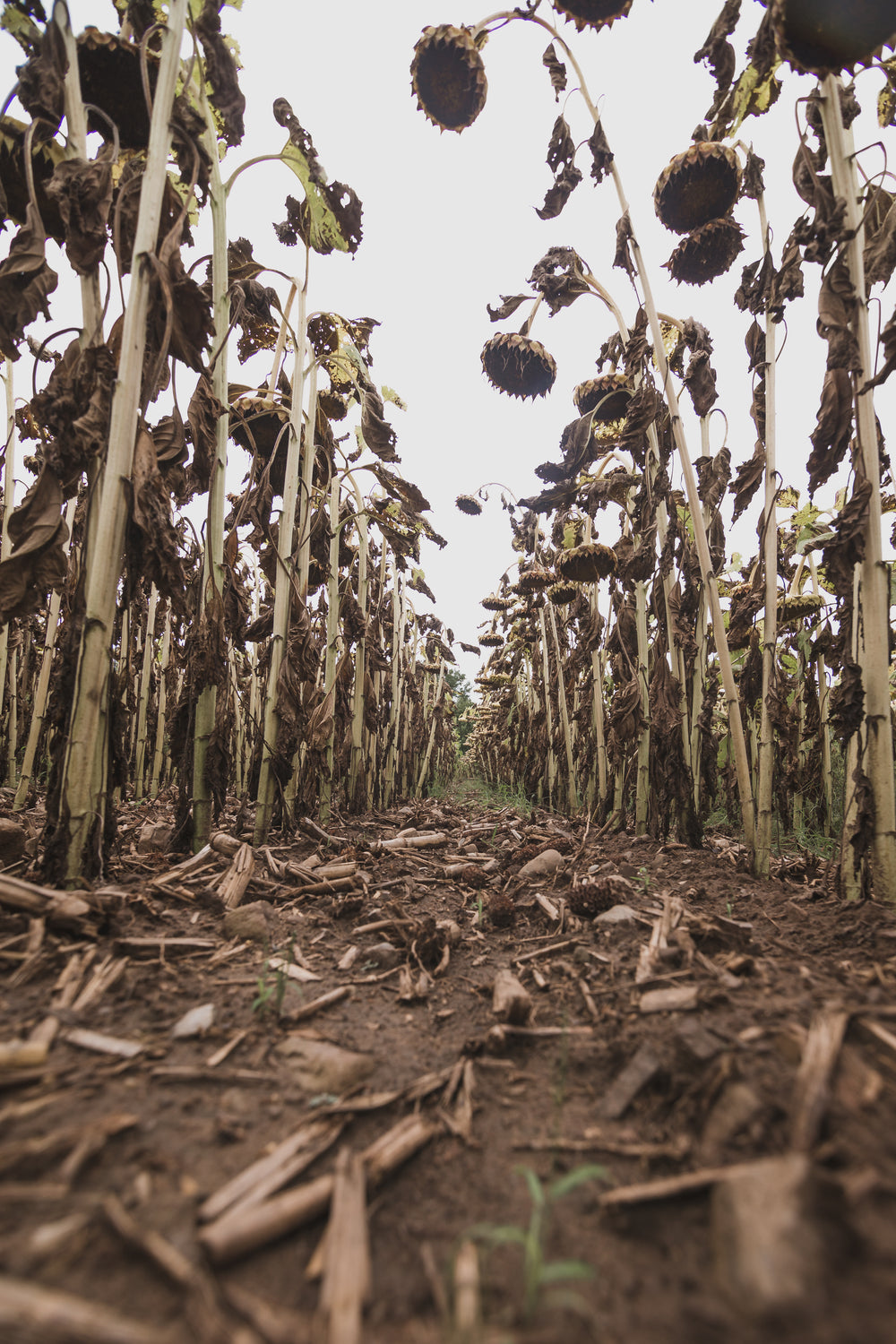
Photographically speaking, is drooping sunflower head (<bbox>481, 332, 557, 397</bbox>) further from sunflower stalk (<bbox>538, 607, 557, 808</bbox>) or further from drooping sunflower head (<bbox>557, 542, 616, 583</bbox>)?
sunflower stalk (<bbox>538, 607, 557, 808</bbox>)

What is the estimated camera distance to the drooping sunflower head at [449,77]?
3.08 m

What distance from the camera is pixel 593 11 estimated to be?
118 inches

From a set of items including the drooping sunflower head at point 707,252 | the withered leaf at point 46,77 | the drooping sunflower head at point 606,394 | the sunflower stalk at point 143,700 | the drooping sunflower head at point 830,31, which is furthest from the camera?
the sunflower stalk at point 143,700

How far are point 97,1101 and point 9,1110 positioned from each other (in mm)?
160

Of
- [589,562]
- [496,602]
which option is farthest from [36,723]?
[496,602]

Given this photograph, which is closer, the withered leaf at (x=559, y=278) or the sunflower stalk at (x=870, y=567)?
the sunflower stalk at (x=870, y=567)

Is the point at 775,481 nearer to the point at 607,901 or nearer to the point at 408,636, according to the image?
the point at 607,901

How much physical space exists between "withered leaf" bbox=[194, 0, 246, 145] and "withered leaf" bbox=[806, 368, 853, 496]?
3384 millimetres

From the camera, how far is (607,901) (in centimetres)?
296

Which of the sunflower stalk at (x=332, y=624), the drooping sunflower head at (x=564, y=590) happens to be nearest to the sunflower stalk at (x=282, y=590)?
the sunflower stalk at (x=332, y=624)

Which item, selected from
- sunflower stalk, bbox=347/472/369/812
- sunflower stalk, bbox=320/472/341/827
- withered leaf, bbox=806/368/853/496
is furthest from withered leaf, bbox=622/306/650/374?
sunflower stalk, bbox=347/472/369/812

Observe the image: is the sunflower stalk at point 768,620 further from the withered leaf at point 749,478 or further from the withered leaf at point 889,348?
the withered leaf at point 889,348

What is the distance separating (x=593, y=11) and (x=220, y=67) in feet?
6.48

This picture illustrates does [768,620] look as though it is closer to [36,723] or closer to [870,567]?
[870,567]
